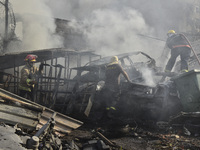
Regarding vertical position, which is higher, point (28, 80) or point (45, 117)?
point (28, 80)

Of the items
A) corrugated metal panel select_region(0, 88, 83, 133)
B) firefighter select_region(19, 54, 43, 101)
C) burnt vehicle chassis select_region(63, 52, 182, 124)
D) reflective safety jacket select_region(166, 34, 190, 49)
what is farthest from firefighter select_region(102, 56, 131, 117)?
reflective safety jacket select_region(166, 34, 190, 49)

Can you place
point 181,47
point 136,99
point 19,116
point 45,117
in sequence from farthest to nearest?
point 181,47 < point 136,99 < point 45,117 < point 19,116

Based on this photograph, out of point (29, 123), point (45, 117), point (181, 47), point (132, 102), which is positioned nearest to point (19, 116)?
point (29, 123)

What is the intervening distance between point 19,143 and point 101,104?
360 centimetres

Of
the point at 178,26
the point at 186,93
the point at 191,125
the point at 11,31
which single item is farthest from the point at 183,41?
the point at 178,26

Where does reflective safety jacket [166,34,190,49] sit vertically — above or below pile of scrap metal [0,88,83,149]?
above

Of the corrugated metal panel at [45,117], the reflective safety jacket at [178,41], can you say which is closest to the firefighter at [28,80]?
the corrugated metal panel at [45,117]

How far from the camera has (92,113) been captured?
5.47 meters

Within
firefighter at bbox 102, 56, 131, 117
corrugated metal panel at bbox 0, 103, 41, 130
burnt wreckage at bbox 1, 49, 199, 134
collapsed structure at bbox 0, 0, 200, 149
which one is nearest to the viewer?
corrugated metal panel at bbox 0, 103, 41, 130

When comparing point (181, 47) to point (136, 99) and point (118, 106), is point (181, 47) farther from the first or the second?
point (118, 106)

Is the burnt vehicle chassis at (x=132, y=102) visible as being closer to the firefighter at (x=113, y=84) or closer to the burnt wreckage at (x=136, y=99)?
the burnt wreckage at (x=136, y=99)

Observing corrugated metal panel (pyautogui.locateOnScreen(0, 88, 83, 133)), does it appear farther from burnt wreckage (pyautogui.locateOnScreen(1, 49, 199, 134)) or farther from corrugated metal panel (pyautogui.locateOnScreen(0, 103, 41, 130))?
burnt wreckage (pyautogui.locateOnScreen(1, 49, 199, 134))

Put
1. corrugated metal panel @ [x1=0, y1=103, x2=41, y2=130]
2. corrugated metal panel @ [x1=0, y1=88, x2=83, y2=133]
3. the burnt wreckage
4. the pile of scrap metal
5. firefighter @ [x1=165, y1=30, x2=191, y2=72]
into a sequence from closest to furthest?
1. the pile of scrap metal
2. corrugated metal panel @ [x1=0, y1=103, x2=41, y2=130]
3. corrugated metal panel @ [x1=0, y1=88, x2=83, y2=133]
4. the burnt wreckage
5. firefighter @ [x1=165, y1=30, x2=191, y2=72]

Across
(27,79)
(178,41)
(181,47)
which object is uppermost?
(178,41)
